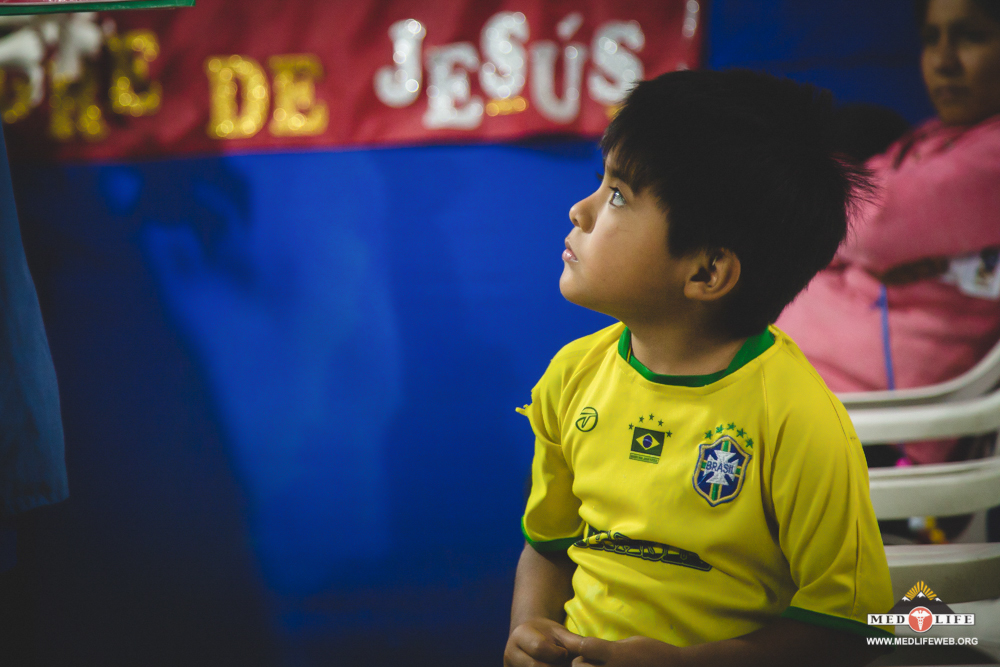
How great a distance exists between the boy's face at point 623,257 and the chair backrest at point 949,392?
25.4 inches

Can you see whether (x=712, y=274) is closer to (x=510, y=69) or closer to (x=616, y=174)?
(x=616, y=174)

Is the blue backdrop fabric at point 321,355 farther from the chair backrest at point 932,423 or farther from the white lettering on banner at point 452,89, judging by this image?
the chair backrest at point 932,423

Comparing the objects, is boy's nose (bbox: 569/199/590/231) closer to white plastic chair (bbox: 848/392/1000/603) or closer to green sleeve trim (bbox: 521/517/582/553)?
green sleeve trim (bbox: 521/517/582/553)

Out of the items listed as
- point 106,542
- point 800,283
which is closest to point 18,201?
point 106,542

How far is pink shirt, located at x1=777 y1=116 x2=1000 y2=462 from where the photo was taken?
4.02 ft

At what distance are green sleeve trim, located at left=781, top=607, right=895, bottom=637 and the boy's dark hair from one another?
1.06 ft

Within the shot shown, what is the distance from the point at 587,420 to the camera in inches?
31.8

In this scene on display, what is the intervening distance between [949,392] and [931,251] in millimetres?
281

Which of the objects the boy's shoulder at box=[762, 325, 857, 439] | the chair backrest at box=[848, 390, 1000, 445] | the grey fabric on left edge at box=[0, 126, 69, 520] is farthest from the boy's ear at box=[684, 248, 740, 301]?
the grey fabric on left edge at box=[0, 126, 69, 520]

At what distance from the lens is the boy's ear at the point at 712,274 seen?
718 mm

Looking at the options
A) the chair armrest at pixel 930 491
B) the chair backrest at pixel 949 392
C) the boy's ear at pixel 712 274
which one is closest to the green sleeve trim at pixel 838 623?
the boy's ear at pixel 712 274

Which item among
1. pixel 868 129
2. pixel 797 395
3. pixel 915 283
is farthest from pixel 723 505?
pixel 868 129

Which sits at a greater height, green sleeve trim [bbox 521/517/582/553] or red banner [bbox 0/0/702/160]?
red banner [bbox 0/0/702/160]

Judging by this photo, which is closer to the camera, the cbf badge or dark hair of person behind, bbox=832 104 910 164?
the cbf badge
